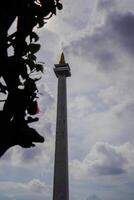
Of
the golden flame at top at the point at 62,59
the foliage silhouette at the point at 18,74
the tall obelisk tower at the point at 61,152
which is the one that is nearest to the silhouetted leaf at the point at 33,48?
the foliage silhouette at the point at 18,74

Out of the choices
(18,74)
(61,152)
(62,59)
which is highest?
(62,59)

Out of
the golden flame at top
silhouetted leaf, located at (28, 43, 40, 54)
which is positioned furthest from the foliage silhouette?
the golden flame at top

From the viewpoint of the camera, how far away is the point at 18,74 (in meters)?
4.23

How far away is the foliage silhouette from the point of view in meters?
3.95

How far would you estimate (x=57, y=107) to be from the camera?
40.3m

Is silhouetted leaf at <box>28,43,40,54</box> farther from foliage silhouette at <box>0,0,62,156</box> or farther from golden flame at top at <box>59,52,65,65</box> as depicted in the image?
golden flame at top at <box>59,52,65,65</box>

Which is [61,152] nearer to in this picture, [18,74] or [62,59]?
[62,59]

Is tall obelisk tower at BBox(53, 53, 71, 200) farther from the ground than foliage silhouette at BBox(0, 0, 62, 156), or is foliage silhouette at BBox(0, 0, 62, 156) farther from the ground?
tall obelisk tower at BBox(53, 53, 71, 200)

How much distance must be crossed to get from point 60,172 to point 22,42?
33.8m

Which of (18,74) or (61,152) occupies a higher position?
(61,152)

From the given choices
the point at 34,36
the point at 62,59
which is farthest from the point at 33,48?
the point at 62,59

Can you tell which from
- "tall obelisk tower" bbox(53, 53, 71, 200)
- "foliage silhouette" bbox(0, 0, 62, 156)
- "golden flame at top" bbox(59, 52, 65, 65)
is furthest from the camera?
"golden flame at top" bbox(59, 52, 65, 65)

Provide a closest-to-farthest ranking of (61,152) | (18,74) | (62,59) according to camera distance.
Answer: (18,74)
(61,152)
(62,59)

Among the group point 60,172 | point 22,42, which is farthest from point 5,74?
point 60,172
